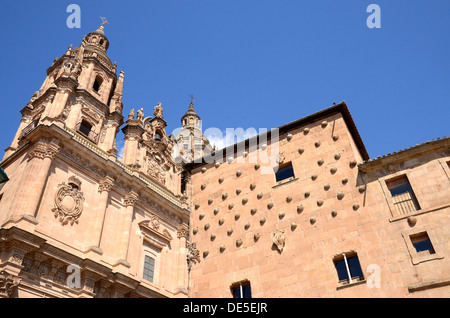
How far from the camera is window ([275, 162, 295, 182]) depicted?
15148mm

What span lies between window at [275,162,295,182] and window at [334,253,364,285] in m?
3.91

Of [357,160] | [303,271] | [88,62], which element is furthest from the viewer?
[88,62]

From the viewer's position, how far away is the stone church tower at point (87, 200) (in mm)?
19531

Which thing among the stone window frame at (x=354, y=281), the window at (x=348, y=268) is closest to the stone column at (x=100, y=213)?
the stone window frame at (x=354, y=281)

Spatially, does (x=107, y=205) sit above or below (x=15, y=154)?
below

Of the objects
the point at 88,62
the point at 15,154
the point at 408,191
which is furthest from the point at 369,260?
the point at 88,62

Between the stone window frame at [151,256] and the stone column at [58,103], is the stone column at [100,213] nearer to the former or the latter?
the stone window frame at [151,256]

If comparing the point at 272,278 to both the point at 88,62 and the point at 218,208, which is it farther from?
the point at 88,62

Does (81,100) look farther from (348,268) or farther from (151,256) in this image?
(348,268)
